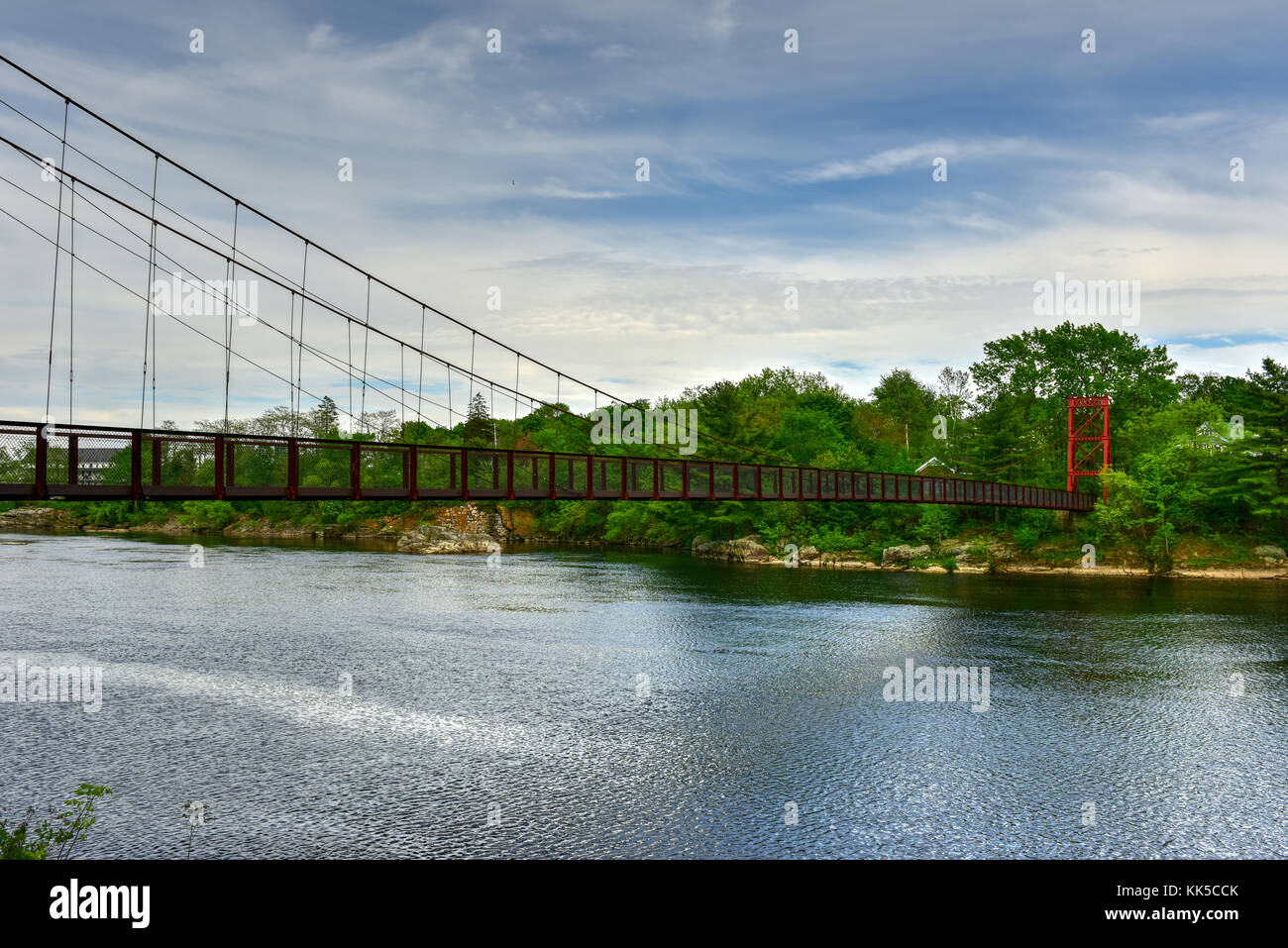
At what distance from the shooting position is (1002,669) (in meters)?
30.5

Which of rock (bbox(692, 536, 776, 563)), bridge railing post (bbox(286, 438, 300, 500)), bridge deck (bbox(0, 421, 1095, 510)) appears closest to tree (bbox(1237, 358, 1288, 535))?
bridge deck (bbox(0, 421, 1095, 510))

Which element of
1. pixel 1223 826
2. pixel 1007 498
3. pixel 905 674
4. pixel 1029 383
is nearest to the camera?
pixel 1223 826

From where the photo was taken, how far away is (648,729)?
23.4 metres

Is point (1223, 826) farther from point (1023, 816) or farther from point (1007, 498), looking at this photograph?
point (1007, 498)

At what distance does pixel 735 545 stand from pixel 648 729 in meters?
60.6

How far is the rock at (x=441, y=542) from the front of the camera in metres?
87.3

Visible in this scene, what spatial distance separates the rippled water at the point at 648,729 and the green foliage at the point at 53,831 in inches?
19.4

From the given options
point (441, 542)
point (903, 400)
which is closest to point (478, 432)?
point (441, 542)
